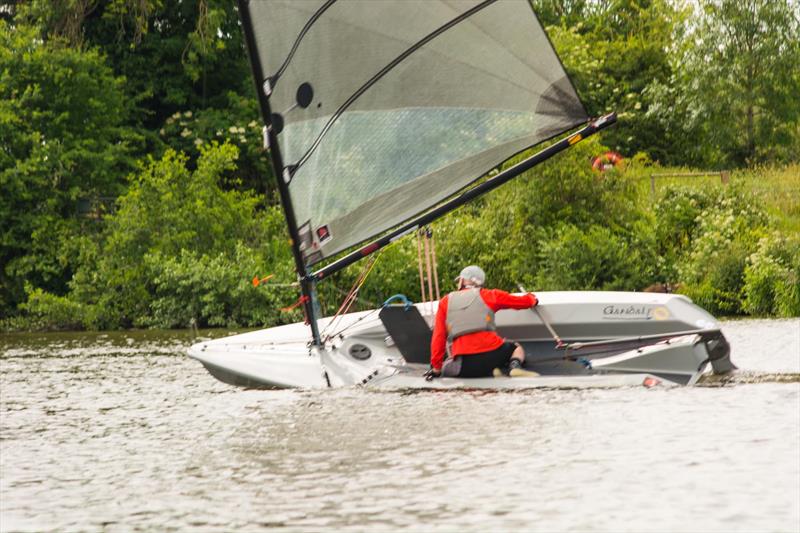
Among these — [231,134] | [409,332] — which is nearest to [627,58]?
[231,134]

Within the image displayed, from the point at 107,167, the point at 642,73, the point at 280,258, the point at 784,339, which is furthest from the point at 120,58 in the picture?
the point at 784,339

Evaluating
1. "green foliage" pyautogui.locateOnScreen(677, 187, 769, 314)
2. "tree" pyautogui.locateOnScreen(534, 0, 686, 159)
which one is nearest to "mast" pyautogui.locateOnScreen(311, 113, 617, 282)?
"green foliage" pyautogui.locateOnScreen(677, 187, 769, 314)

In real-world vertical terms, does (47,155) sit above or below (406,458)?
above

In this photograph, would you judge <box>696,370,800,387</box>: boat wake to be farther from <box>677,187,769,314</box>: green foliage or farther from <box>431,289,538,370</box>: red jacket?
<box>677,187,769,314</box>: green foliage

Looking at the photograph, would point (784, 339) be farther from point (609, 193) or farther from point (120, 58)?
point (120, 58)

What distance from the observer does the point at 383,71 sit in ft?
37.9

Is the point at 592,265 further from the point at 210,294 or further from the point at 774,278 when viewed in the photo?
the point at 210,294

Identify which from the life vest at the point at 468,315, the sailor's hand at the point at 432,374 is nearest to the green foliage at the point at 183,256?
the sailor's hand at the point at 432,374

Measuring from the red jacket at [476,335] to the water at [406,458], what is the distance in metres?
0.41

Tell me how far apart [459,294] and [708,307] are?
10.6 m

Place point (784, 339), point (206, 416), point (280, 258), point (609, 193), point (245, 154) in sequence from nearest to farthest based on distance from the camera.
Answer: point (206, 416) → point (784, 339) → point (609, 193) → point (280, 258) → point (245, 154)

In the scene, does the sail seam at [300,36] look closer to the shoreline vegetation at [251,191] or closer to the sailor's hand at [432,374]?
the sailor's hand at [432,374]

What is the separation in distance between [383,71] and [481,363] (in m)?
2.69

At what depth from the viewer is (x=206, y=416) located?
423 inches
